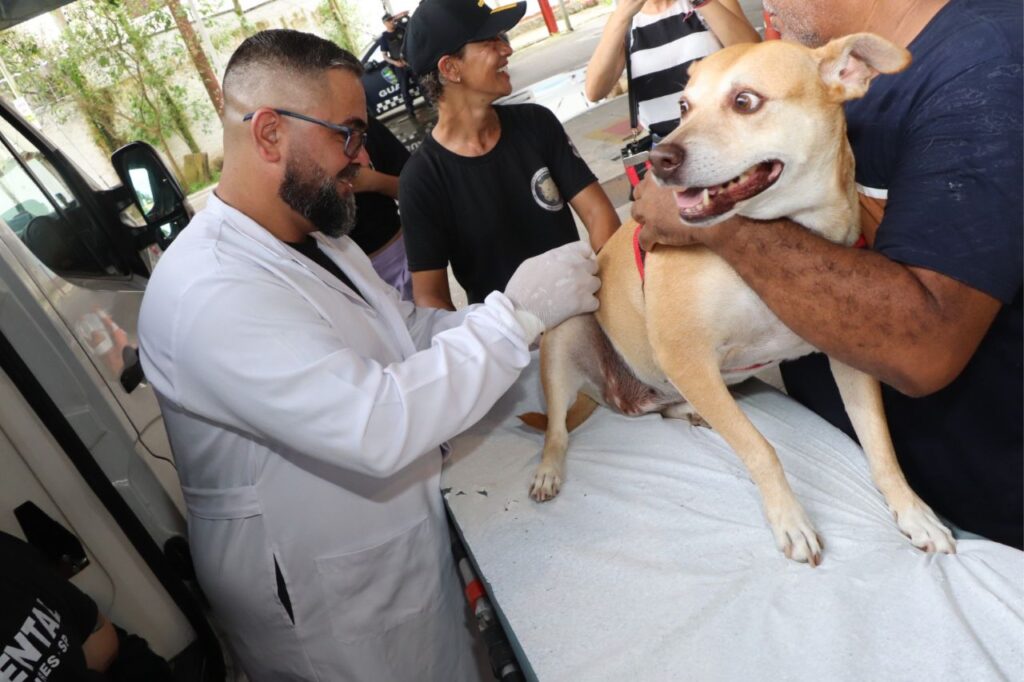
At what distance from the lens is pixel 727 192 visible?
133 cm

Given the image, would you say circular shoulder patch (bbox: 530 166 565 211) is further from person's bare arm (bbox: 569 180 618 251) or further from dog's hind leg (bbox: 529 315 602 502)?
dog's hind leg (bbox: 529 315 602 502)

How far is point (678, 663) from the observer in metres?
1.12

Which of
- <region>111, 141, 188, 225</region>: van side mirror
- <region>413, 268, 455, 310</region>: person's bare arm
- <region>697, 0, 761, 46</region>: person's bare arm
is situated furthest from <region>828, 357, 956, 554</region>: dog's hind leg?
<region>111, 141, 188, 225</region>: van side mirror

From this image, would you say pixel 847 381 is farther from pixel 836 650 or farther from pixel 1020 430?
pixel 836 650

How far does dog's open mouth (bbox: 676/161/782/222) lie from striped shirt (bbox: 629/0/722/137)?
1.84 metres

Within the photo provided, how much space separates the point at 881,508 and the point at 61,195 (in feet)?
10.1

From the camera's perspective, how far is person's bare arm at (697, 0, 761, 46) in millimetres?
2871

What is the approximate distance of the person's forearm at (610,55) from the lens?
320cm

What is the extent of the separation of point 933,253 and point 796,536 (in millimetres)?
548

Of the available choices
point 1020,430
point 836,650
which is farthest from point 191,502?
point 1020,430

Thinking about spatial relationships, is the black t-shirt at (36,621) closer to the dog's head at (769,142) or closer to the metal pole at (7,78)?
the dog's head at (769,142)

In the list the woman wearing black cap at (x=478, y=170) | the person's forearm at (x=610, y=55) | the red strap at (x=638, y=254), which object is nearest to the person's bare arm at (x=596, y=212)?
the woman wearing black cap at (x=478, y=170)

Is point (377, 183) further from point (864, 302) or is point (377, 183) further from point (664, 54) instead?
point (864, 302)

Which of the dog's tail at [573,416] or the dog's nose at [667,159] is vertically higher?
the dog's nose at [667,159]
